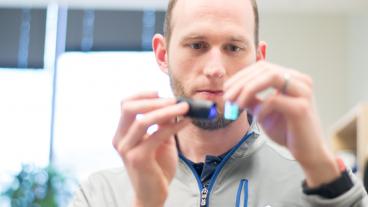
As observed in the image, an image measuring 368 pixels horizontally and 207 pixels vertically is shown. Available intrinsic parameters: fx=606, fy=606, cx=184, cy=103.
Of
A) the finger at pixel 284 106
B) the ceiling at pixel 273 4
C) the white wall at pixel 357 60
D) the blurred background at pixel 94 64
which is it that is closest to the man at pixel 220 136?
the finger at pixel 284 106

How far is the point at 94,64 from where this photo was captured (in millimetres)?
4172

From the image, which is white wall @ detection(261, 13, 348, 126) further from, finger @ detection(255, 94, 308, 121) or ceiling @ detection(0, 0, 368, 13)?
finger @ detection(255, 94, 308, 121)

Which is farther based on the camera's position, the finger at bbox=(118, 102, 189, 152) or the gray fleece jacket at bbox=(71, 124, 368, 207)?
the gray fleece jacket at bbox=(71, 124, 368, 207)

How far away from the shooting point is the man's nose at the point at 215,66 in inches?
43.7

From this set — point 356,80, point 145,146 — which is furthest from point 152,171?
point 356,80

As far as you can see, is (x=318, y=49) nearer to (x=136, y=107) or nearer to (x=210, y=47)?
(x=210, y=47)

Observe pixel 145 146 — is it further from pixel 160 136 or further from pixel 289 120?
pixel 289 120

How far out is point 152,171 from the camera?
3.15 ft

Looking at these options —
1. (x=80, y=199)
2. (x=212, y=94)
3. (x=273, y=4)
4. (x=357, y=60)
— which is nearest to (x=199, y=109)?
(x=212, y=94)

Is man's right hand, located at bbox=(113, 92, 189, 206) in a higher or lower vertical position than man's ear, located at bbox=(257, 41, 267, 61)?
lower

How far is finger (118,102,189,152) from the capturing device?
892mm

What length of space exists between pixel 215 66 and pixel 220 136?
0.15m

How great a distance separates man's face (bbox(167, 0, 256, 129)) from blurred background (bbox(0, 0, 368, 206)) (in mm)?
2631

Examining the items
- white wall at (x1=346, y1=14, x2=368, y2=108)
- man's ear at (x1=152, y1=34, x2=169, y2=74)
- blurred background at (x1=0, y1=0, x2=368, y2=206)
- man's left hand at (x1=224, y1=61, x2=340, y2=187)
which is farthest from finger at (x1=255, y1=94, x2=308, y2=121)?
blurred background at (x1=0, y1=0, x2=368, y2=206)
